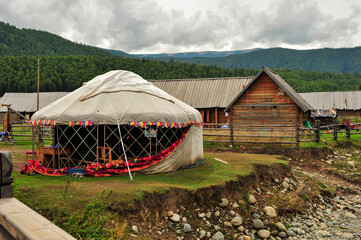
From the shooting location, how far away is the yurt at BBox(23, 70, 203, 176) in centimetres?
1030

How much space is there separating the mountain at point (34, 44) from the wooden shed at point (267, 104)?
98251 mm

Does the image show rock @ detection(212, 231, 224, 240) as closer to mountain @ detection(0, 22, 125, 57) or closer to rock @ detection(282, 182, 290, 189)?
rock @ detection(282, 182, 290, 189)

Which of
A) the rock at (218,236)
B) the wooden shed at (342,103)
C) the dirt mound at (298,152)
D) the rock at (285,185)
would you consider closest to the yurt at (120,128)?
the rock at (285,185)

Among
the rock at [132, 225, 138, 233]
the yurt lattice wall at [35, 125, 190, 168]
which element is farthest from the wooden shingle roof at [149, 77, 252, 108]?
the rock at [132, 225, 138, 233]

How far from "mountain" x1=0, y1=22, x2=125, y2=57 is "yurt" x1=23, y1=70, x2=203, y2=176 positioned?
4029 inches

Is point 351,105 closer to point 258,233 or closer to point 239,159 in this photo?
point 239,159

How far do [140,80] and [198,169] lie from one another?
390cm

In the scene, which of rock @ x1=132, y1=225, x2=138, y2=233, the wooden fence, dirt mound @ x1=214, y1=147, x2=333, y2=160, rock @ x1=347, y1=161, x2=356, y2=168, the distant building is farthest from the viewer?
the distant building

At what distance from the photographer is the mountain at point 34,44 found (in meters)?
108

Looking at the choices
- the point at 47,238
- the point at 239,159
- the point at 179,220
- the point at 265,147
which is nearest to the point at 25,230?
the point at 47,238

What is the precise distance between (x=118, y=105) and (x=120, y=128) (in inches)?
34.0

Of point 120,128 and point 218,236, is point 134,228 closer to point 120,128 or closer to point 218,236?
point 218,236

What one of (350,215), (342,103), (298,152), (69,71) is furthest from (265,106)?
(69,71)

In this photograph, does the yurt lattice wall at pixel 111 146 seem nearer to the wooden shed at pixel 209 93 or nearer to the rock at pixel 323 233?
the rock at pixel 323 233
